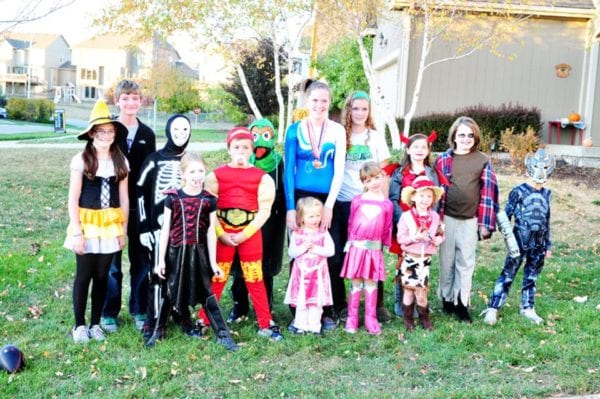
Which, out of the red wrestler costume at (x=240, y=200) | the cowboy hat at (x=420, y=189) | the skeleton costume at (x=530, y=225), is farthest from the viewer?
the skeleton costume at (x=530, y=225)

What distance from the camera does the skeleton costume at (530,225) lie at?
5.30m

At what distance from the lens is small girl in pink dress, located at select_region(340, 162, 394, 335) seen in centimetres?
507

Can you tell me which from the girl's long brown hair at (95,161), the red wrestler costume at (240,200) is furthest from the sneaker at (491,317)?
the girl's long brown hair at (95,161)

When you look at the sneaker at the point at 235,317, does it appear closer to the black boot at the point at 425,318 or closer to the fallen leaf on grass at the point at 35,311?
the black boot at the point at 425,318

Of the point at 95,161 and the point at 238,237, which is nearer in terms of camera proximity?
the point at 95,161

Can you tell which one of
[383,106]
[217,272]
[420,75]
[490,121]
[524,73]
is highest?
[524,73]

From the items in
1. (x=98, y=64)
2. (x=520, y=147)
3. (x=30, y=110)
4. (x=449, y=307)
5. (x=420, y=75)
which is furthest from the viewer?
(x=98, y=64)

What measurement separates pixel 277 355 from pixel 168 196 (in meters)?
1.35

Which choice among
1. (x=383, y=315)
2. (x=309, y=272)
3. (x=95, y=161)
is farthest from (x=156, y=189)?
(x=383, y=315)

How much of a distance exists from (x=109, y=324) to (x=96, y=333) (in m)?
0.26

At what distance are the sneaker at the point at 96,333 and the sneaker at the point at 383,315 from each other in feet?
7.21

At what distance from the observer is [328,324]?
17.1 ft

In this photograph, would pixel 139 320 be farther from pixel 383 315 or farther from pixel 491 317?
pixel 491 317

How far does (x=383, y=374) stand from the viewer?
14.2 feet
